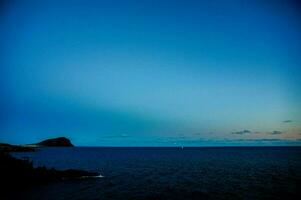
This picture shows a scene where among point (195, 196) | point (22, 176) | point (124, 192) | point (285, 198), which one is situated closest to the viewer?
point (285, 198)

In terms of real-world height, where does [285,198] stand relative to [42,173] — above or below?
below

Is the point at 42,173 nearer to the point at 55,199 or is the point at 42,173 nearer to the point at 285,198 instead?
the point at 55,199

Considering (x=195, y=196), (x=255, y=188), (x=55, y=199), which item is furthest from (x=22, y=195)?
(x=255, y=188)

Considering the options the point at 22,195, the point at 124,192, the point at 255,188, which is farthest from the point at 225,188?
the point at 22,195

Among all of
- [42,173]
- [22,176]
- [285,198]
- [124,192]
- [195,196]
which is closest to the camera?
[285,198]

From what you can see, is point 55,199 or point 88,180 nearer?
point 55,199

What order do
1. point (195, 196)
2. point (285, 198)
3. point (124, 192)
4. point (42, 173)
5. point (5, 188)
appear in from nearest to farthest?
1. point (285, 198)
2. point (195, 196)
3. point (124, 192)
4. point (5, 188)
5. point (42, 173)

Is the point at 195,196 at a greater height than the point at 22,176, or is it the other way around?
the point at 22,176

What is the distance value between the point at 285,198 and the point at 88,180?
35967 mm

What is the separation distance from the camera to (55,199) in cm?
3878

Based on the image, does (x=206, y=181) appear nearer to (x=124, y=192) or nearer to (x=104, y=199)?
(x=124, y=192)

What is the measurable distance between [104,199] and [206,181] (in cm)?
2355

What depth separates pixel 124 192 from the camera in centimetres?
4384

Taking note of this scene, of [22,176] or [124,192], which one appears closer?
[124,192]
